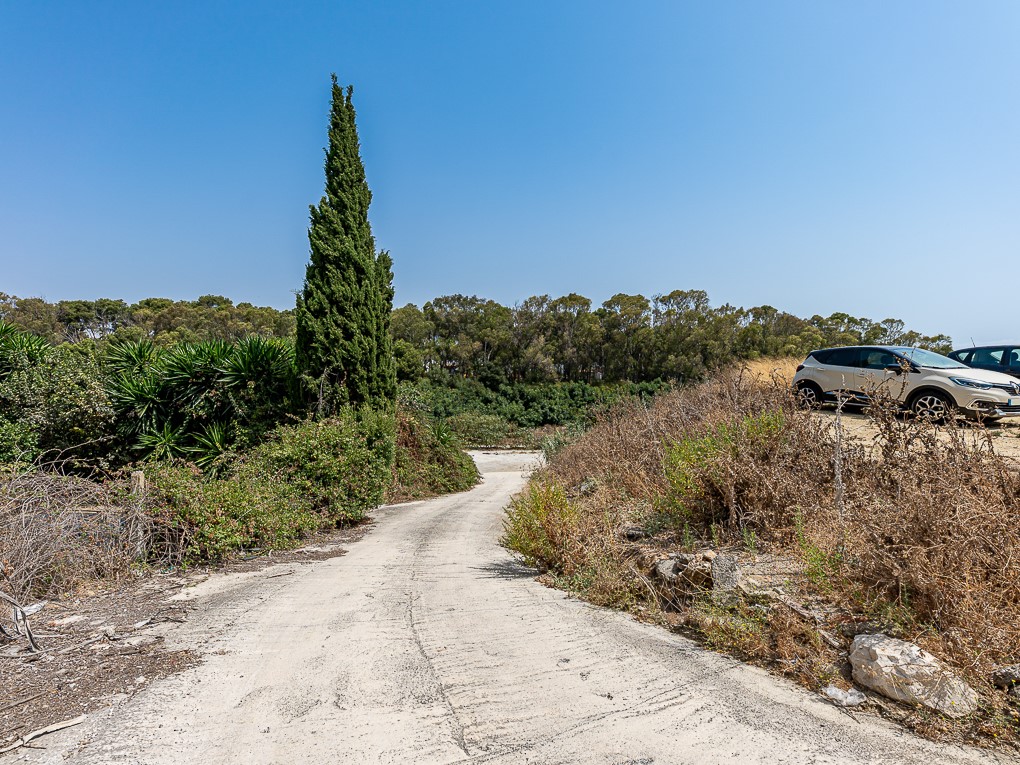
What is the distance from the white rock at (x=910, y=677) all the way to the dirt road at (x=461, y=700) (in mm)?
243

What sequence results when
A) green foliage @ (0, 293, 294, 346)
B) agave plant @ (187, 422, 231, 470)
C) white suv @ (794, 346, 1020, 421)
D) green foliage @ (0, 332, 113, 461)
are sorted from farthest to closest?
1. green foliage @ (0, 293, 294, 346)
2. green foliage @ (0, 332, 113, 461)
3. agave plant @ (187, 422, 231, 470)
4. white suv @ (794, 346, 1020, 421)

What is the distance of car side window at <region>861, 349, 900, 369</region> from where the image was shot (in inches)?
455

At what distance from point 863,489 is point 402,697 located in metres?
4.33

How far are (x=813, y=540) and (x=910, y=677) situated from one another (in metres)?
1.61

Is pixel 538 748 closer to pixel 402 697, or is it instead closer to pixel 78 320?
pixel 402 697

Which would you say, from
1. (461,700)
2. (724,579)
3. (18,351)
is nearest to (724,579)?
(724,579)

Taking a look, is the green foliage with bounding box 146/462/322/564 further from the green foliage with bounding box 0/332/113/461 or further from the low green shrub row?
the green foliage with bounding box 0/332/113/461

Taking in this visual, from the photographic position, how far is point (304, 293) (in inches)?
568

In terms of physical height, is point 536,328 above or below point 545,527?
above

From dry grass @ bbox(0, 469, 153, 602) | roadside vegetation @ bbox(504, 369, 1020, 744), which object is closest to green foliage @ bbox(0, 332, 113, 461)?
dry grass @ bbox(0, 469, 153, 602)

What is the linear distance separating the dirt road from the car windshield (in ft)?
27.9

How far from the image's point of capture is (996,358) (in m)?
14.8

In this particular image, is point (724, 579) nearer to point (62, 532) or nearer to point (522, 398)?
point (62, 532)

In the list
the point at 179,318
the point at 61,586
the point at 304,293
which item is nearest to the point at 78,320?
the point at 179,318
